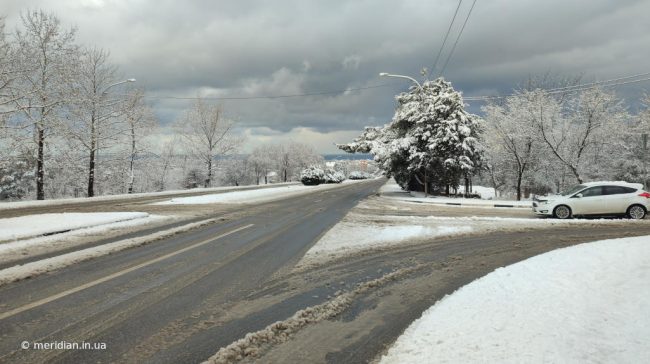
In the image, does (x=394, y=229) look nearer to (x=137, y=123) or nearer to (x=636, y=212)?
(x=636, y=212)

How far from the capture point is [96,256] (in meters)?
8.16

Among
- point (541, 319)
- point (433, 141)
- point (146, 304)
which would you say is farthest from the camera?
point (433, 141)

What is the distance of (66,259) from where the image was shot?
786 cm

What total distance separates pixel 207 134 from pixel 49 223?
133ft

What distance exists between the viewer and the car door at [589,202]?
15.5 metres

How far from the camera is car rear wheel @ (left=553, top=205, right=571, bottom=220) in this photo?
51.5ft

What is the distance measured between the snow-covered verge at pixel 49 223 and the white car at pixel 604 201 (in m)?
16.8

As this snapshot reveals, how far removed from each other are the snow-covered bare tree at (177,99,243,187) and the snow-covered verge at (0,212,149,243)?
120 ft

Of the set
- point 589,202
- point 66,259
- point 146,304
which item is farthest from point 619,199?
point 66,259

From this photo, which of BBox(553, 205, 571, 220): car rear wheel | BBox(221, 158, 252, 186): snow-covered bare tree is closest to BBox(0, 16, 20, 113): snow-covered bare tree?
BBox(553, 205, 571, 220): car rear wheel

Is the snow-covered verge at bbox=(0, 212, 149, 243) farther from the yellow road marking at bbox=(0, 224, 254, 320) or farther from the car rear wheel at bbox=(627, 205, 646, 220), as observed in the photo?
the car rear wheel at bbox=(627, 205, 646, 220)

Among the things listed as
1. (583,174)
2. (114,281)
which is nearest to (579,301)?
(114,281)

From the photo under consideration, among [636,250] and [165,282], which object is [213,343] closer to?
[165,282]

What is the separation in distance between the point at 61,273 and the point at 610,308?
835cm
